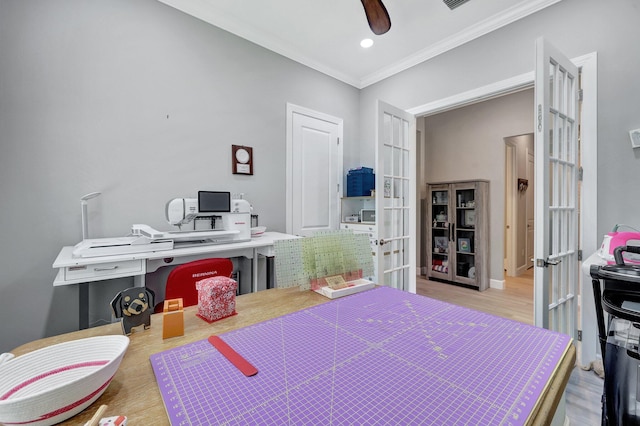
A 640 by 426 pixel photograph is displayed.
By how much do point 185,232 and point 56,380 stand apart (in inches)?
58.1

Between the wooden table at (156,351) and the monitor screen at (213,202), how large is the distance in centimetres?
103

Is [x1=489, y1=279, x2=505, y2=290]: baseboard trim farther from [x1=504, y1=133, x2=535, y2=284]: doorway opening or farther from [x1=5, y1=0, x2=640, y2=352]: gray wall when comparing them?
[x1=5, y1=0, x2=640, y2=352]: gray wall

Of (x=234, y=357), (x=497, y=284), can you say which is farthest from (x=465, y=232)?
(x=234, y=357)

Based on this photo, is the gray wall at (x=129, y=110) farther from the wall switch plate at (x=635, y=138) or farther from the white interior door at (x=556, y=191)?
the white interior door at (x=556, y=191)

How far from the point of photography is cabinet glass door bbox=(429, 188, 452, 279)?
4.27m

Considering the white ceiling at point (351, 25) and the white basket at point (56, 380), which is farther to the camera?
the white ceiling at point (351, 25)

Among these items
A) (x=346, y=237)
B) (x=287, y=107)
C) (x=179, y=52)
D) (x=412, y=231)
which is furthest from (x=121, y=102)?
(x=412, y=231)

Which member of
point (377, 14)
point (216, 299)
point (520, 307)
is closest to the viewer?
point (216, 299)

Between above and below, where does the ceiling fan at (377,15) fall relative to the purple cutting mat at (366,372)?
above

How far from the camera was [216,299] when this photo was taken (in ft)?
3.15

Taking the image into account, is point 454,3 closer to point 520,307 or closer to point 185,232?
point 185,232

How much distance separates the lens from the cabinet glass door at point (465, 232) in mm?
4010

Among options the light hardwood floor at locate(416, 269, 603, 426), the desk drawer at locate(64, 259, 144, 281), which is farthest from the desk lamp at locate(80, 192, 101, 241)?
the light hardwood floor at locate(416, 269, 603, 426)

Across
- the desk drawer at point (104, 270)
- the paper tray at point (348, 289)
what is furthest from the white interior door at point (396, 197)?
the desk drawer at point (104, 270)
